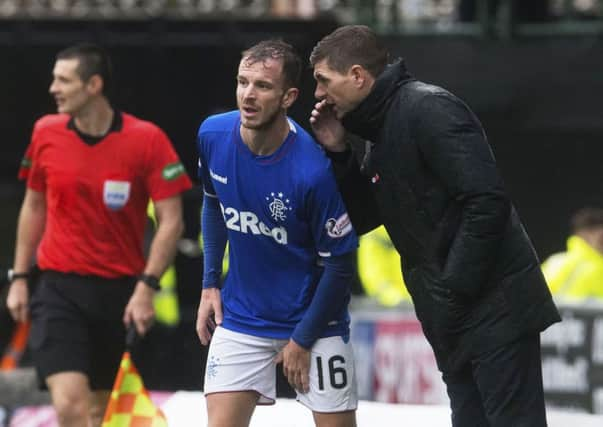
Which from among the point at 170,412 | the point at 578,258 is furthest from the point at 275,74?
the point at 578,258

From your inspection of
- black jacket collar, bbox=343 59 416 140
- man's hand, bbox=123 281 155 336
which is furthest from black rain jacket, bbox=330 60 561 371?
man's hand, bbox=123 281 155 336

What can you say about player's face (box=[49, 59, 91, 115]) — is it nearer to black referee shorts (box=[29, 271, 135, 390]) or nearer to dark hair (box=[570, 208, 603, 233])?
black referee shorts (box=[29, 271, 135, 390])

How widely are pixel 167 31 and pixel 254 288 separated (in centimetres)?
730

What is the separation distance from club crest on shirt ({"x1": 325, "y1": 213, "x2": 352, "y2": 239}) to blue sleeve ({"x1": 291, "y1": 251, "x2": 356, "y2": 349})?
80mm

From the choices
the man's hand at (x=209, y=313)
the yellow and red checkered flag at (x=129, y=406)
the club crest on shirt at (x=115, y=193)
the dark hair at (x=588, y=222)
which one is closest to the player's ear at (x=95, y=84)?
the club crest on shirt at (x=115, y=193)

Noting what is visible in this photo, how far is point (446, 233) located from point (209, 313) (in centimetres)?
116

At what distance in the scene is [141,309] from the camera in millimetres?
7508

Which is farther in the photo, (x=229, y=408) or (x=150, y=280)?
(x=150, y=280)

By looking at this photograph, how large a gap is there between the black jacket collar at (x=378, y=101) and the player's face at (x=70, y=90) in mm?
2340

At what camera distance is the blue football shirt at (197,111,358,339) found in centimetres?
580

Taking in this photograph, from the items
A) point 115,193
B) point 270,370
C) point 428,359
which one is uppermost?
point 115,193

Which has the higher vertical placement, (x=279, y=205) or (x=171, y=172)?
(x=279, y=205)

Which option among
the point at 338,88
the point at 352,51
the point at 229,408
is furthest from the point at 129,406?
the point at 352,51

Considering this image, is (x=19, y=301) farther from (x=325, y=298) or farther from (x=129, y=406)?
(x=325, y=298)
